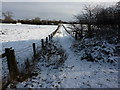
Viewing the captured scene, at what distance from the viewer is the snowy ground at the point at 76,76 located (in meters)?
6.28

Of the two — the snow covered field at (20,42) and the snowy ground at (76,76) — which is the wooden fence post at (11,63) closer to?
the snowy ground at (76,76)

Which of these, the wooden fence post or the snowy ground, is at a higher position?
the wooden fence post

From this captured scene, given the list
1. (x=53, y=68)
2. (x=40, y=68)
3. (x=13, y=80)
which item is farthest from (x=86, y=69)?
(x=13, y=80)

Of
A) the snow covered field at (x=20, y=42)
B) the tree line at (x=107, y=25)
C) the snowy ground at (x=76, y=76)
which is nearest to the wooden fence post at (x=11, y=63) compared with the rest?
the snowy ground at (x=76, y=76)

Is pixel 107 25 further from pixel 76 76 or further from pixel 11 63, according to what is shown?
pixel 11 63

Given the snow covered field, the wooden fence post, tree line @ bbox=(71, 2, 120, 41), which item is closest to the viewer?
the wooden fence post

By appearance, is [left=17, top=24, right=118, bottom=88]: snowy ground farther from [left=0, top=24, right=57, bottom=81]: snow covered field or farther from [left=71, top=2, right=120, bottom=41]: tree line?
[left=71, top=2, right=120, bottom=41]: tree line

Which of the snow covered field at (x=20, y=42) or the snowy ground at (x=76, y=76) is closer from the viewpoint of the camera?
the snowy ground at (x=76, y=76)

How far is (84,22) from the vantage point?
65.7 feet

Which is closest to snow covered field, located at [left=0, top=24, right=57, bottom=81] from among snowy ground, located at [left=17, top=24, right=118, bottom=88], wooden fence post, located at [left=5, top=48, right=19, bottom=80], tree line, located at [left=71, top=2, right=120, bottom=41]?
wooden fence post, located at [left=5, top=48, right=19, bottom=80]

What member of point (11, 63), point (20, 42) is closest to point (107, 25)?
point (20, 42)

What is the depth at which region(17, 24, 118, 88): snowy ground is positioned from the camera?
628cm

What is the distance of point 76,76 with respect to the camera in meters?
7.27

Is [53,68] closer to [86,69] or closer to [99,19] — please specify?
[86,69]
